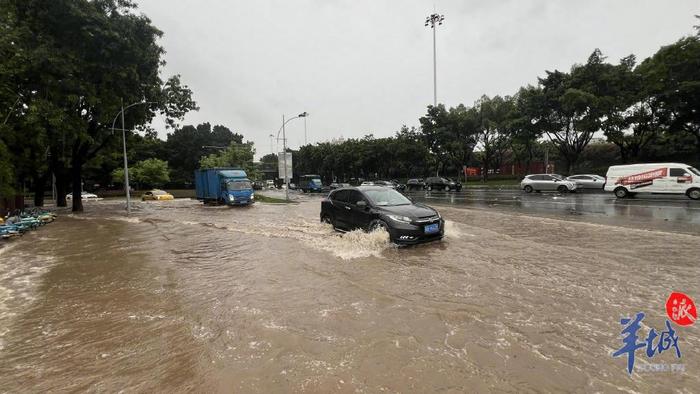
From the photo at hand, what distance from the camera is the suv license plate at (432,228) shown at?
8844 mm

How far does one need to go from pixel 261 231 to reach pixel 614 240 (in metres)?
10.6

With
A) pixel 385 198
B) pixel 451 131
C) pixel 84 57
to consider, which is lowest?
pixel 385 198

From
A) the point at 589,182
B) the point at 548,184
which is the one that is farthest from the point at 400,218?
the point at 589,182

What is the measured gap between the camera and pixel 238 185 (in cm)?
2702

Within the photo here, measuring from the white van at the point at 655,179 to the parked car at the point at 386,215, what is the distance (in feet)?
57.7

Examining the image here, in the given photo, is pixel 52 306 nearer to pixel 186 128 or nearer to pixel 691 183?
pixel 691 183

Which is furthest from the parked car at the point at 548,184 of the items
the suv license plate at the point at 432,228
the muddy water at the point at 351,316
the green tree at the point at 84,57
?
the green tree at the point at 84,57

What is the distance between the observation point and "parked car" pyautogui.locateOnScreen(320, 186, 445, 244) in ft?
28.5

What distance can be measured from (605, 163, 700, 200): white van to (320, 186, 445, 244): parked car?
17588 mm

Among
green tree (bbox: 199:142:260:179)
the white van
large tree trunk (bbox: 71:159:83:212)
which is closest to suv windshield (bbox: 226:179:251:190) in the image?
large tree trunk (bbox: 71:159:83:212)

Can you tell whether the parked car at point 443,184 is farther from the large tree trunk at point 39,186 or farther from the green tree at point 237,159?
the large tree trunk at point 39,186

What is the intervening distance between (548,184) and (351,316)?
2758 cm

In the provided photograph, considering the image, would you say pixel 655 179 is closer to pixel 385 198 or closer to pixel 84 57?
pixel 385 198

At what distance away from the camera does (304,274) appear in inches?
276
